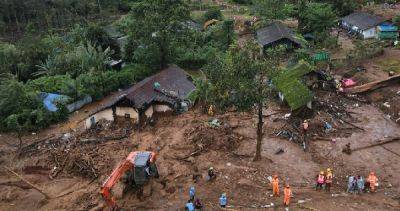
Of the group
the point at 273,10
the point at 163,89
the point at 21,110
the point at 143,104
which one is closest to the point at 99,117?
the point at 143,104

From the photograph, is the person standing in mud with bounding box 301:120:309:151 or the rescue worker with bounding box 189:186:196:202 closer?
the rescue worker with bounding box 189:186:196:202

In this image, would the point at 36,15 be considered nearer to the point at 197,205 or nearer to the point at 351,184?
the point at 197,205

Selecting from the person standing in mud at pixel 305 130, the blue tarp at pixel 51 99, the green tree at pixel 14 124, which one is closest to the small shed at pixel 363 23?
the person standing in mud at pixel 305 130

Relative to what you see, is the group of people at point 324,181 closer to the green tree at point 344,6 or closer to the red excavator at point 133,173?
the red excavator at point 133,173

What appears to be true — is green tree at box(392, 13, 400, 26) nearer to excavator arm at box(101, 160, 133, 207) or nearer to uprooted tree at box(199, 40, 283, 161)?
uprooted tree at box(199, 40, 283, 161)

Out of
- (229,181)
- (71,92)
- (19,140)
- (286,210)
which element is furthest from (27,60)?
(286,210)

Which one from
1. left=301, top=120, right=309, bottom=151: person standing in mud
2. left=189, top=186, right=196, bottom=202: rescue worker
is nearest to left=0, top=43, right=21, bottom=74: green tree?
left=189, top=186, right=196, bottom=202: rescue worker
